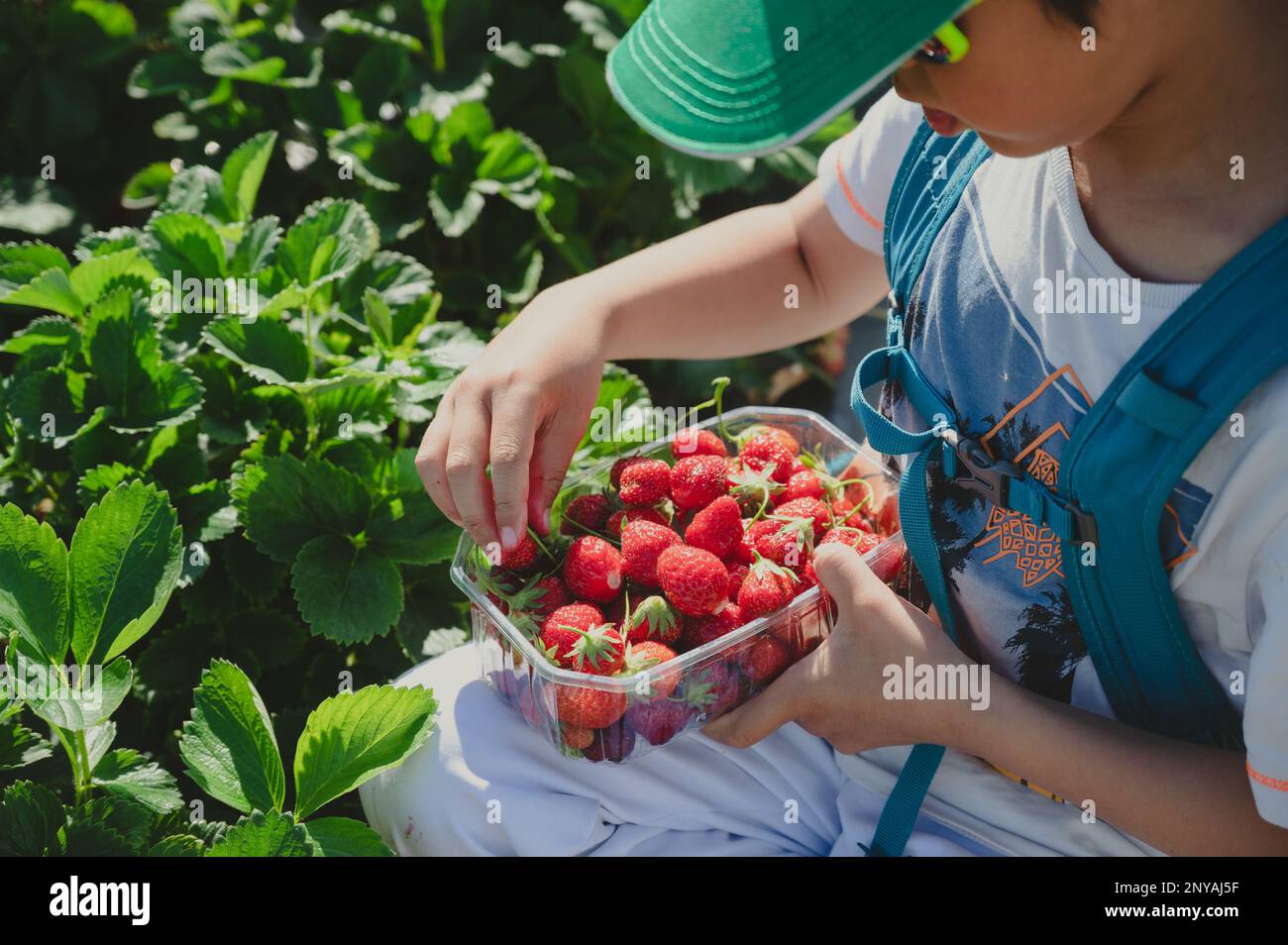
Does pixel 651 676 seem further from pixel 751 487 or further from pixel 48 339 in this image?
pixel 48 339

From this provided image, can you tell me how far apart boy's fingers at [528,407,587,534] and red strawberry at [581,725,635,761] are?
0.68 ft

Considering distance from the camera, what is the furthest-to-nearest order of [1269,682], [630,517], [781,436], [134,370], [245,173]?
1. [245,173]
2. [134,370]
3. [781,436]
4. [630,517]
5. [1269,682]

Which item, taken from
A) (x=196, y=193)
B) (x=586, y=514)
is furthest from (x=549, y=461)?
(x=196, y=193)

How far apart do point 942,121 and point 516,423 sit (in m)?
0.45

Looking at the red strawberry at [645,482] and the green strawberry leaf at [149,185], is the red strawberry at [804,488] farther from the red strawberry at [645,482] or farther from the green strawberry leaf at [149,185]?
the green strawberry leaf at [149,185]

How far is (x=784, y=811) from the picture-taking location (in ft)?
3.77

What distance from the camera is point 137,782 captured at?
1146mm

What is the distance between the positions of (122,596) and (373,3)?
162cm

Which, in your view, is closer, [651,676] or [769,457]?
[651,676]

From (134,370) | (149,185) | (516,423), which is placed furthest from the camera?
(149,185)

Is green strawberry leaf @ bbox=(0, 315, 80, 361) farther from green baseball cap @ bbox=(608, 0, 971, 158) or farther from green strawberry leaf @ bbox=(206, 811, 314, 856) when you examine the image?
green baseball cap @ bbox=(608, 0, 971, 158)

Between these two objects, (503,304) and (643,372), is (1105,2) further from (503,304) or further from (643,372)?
(643,372)

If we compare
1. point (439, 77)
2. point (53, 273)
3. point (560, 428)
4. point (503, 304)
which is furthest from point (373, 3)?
point (560, 428)
